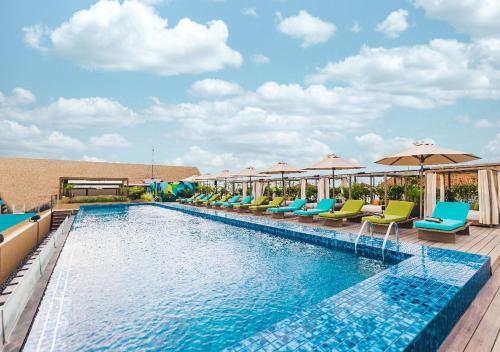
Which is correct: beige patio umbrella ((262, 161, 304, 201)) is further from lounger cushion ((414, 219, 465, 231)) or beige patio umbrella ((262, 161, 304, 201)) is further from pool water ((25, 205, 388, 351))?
lounger cushion ((414, 219, 465, 231))

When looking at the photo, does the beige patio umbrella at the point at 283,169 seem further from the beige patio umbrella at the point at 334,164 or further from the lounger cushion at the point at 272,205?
the beige patio umbrella at the point at 334,164

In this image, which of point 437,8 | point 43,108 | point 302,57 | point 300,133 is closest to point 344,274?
point 437,8

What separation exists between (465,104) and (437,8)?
4361 mm

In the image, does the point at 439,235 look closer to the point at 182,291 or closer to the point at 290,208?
the point at 182,291

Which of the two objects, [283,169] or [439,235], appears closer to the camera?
[439,235]

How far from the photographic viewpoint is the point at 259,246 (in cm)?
629

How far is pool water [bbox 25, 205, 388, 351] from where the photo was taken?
2.86 meters

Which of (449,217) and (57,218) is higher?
(449,217)

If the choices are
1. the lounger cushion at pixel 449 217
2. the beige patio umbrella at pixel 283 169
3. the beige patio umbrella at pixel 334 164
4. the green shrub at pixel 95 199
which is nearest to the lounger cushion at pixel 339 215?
the beige patio umbrella at pixel 334 164

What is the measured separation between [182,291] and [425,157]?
6542 millimetres

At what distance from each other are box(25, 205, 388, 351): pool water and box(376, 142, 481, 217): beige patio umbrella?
3.03 m

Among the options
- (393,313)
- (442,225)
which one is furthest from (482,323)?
(442,225)

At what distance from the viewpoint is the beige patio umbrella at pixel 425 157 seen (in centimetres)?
653

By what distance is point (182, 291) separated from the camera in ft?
12.8
